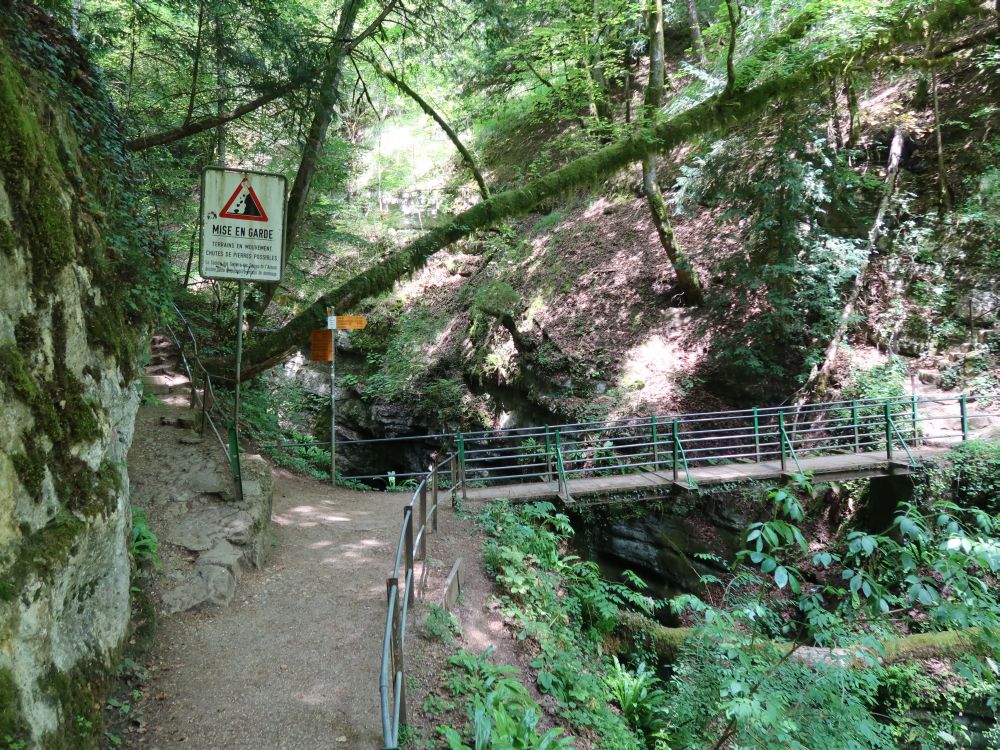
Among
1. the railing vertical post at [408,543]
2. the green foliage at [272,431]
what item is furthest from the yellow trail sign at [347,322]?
the railing vertical post at [408,543]

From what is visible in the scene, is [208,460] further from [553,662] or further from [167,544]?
[553,662]

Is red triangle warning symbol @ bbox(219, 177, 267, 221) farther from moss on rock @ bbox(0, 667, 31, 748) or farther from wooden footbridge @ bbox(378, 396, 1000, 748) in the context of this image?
moss on rock @ bbox(0, 667, 31, 748)

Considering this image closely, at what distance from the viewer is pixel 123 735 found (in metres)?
3.21

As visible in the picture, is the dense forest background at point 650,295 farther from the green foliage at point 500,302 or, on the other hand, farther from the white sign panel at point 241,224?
the white sign panel at point 241,224

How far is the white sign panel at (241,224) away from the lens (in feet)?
18.5

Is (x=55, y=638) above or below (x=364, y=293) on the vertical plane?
below

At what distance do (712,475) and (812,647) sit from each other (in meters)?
2.65

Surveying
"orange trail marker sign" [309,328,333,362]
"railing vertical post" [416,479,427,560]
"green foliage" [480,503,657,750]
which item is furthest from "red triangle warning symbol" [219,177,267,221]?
"green foliage" [480,503,657,750]

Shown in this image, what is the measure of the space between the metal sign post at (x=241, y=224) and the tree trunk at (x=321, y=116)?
1.98m

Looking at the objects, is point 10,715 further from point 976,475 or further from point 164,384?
point 976,475

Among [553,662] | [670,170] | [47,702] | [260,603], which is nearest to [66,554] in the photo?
[47,702]

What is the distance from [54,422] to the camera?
3.18 metres

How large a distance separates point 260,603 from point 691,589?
731cm

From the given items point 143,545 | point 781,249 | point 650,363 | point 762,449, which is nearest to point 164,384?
point 143,545
